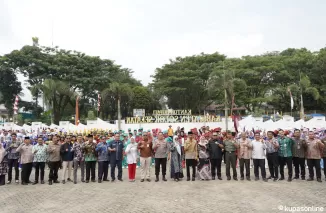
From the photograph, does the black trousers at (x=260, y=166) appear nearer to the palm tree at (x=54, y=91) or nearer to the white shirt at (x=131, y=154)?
the white shirt at (x=131, y=154)

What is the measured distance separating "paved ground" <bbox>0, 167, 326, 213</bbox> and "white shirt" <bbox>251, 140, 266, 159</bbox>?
0.92m

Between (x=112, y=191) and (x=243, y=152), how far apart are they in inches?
178

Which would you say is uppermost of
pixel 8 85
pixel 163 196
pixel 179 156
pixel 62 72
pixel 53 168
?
pixel 62 72

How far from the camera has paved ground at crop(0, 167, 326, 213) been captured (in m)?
6.30

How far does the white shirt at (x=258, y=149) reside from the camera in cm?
920

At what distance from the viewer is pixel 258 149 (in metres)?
9.25

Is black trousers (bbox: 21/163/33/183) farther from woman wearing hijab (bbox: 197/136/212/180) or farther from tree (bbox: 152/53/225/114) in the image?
tree (bbox: 152/53/225/114)

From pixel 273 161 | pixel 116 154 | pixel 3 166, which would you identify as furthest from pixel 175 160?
pixel 3 166

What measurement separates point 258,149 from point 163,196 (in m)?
3.92

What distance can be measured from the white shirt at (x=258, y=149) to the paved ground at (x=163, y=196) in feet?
3.03

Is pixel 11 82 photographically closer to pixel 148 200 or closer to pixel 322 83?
pixel 148 200

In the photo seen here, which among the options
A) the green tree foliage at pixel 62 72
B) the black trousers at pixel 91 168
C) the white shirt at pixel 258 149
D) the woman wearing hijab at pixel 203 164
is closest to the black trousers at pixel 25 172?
the black trousers at pixel 91 168

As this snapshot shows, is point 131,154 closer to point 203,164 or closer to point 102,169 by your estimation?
point 102,169

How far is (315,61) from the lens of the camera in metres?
34.8
